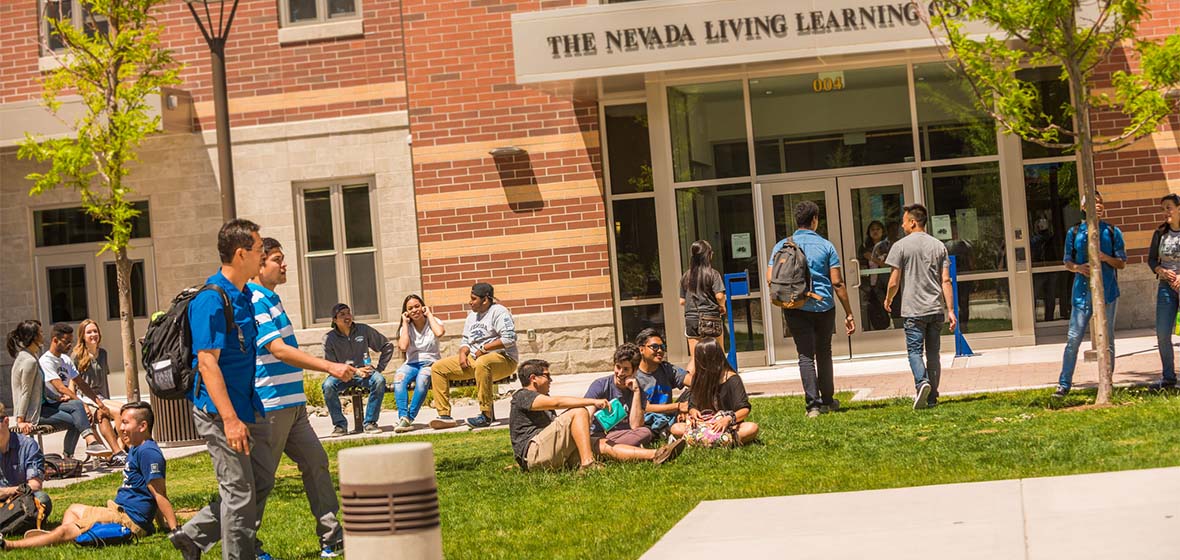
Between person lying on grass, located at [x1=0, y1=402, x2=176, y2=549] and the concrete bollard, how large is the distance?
358 centimetres

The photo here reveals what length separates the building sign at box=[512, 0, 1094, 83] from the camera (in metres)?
17.1

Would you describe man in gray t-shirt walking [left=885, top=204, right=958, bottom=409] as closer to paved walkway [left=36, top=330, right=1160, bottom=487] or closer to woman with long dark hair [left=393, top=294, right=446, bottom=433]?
paved walkway [left=36, top=330, right=1160, bottom=487]

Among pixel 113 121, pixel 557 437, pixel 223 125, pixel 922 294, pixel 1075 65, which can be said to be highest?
pixel 113 121

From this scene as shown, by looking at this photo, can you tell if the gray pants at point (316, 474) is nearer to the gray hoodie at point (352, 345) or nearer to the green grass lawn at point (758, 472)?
the green grass lawn at point (758, 472)

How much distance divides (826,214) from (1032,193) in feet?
9.74

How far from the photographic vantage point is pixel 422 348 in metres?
15.4

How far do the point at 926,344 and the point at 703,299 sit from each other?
239 cm

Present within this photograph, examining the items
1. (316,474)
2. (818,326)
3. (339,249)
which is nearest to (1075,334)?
(818,326)

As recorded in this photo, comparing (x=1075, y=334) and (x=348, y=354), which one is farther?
(x=348, y=354)

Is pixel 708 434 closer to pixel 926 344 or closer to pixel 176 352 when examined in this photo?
pixel 926 344

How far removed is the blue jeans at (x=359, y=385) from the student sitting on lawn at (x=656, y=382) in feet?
14.7

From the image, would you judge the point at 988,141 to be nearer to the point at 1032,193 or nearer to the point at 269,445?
the point at 1032,193

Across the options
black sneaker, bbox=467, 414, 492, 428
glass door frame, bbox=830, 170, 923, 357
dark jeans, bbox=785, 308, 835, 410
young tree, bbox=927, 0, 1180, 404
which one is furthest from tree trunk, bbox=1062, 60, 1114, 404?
glass door frame, bbox=830, 170, 923, 357

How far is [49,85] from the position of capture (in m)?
18.6
